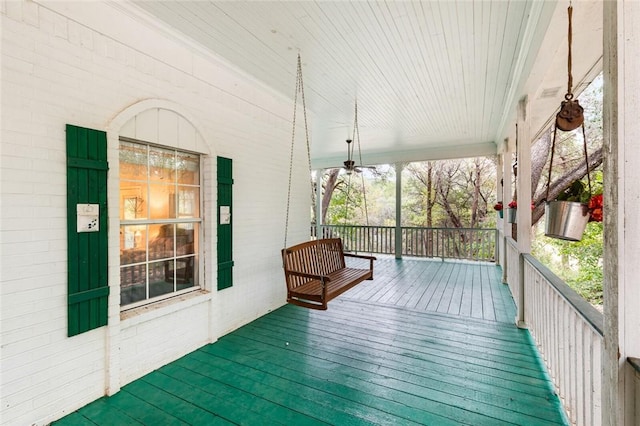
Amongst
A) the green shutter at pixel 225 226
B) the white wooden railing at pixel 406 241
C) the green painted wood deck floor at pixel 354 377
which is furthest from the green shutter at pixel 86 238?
the white wooden railing at pixel 406 241

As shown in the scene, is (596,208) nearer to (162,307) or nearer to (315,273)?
(315,273)

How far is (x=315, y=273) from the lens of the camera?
380cm

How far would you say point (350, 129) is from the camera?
6.01 metres

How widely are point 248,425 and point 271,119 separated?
3.51 meters

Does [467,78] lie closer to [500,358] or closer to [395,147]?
[500,358]

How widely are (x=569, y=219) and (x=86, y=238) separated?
3.13 meters

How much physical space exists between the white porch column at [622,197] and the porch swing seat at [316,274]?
6.36ft

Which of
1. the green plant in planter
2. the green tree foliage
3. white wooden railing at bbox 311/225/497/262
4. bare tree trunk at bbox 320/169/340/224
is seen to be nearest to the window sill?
the green plant in planter

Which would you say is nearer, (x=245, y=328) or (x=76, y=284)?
(x=76, y=284)

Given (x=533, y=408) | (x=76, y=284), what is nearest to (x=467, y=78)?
(x=533, y=408)

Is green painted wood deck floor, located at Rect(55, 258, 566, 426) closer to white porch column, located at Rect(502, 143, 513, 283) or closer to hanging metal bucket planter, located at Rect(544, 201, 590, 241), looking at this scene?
hanging metal bucket planter, located at Rect(544, 201, 590, 241)

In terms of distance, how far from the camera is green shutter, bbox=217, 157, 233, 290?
330 cm

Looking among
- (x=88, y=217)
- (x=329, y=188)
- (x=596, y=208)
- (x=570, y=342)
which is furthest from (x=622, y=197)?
(x=329, y=188)

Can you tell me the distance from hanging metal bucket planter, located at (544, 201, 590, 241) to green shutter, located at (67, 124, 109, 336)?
10.0 feet
